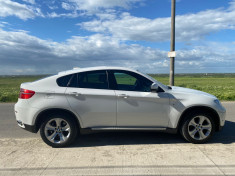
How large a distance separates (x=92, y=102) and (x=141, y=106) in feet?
3.34

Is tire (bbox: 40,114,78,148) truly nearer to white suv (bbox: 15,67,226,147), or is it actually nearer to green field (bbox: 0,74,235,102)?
white suv (bbox: 15,67,226,147)

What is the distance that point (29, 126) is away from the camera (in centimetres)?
377

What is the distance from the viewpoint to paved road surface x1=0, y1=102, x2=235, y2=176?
2.91 meters

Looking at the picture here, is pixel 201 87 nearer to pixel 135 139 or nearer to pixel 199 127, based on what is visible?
pixel 199 127

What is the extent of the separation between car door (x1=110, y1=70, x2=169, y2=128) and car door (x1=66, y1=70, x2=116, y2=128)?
0.55 ft

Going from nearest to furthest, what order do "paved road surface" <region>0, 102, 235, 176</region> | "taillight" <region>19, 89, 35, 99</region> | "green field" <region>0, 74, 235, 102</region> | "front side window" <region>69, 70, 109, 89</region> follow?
"paved road surface" <region>0, 102, 235, 176</region>
"taillight" <region>19, 89, 35, 99</region>
"front side window" <region>69, 70, 109, 89</region>
"green field" <region>0, 74, 235, 102</region>

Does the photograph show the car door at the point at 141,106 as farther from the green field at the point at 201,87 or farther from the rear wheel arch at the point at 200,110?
the green field at the point at 201,87

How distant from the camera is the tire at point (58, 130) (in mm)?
3771

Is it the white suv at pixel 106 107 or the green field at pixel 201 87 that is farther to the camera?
the green field at pixel 201 87

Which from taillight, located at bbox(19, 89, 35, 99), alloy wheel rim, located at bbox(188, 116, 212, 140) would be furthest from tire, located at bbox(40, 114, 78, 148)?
alloy wheel rim, located at bbox(188, 116, 212, 140)

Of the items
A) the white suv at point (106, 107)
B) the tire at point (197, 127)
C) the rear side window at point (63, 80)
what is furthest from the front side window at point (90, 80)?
the tire at point (197, 127)

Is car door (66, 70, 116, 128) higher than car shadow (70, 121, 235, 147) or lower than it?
higher

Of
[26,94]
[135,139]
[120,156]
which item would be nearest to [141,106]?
[135,139]

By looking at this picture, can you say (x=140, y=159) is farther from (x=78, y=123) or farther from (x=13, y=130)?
(x=13, y=130)
